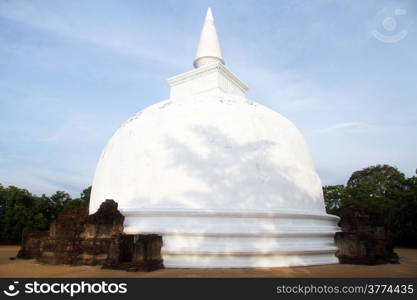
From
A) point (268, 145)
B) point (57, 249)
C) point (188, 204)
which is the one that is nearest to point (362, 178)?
point (268, 145)

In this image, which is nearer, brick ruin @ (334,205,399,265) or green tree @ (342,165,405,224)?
brick ruin @ (334,205,399,265)

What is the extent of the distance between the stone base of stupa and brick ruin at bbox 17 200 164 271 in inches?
19.9

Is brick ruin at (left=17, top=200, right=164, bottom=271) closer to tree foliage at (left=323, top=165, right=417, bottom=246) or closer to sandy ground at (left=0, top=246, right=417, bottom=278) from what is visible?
sandy ground at (left=0, top=246, right=417, bottom=278)

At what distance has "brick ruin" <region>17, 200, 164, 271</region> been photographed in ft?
30.7

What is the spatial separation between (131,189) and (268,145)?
5.41m

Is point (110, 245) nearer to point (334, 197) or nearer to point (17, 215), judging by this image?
point (17, 215)

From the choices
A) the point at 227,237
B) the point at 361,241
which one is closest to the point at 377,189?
the point at 361,241

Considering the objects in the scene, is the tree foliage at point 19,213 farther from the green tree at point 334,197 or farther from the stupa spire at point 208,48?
the green tree at point 334,197

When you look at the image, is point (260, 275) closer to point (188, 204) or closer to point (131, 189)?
point (188, 204)

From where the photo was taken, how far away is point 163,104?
1409cm

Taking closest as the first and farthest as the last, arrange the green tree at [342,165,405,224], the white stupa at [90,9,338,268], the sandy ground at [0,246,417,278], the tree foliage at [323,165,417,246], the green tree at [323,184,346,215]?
the sandy ground at [0,246,417,278] → the white stupa at [90,9,338,268] → the tree foliage at [323,165,417,246] → the green tree at [342,165,405,224] → the green tree at [323,184,346,215]

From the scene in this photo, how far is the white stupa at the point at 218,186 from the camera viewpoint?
10.3 meters

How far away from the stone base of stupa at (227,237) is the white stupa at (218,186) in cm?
3

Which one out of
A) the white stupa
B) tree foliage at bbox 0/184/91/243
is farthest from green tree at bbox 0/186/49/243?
the white stupa
